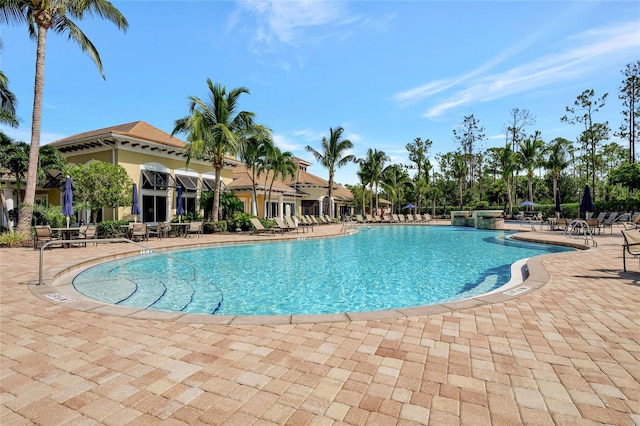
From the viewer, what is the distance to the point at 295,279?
8172 millimetres

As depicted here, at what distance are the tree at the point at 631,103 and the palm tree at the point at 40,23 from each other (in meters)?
43.9

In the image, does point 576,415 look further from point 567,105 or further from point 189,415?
point 567,105

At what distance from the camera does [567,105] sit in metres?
36.8

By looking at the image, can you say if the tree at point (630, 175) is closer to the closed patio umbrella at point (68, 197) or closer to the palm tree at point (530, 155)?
the palm tree at point (530, 155)

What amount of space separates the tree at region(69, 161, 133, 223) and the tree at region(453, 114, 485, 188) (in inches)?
1843

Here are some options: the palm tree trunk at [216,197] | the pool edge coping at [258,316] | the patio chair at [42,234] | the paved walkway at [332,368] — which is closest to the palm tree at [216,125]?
the palm tree trunk at [216,197]

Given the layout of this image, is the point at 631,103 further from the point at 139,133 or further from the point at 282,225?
the point at 139,133

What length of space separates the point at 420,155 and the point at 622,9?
38422mm

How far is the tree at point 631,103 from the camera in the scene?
1231 inches

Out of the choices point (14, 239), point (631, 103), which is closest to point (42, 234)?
point (14, 239)

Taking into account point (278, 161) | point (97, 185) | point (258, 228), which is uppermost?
point (278, 161)

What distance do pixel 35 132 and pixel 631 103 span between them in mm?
48133

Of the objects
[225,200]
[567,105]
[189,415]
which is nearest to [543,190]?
[567,105]

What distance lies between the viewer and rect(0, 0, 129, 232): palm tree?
12844 millimetres
